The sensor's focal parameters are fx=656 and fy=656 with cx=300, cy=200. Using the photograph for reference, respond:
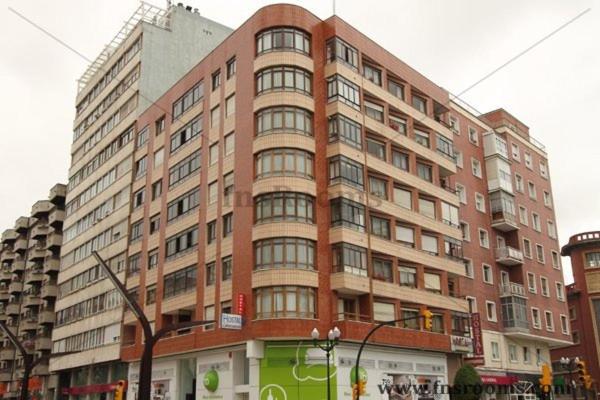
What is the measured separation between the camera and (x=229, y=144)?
42812mm

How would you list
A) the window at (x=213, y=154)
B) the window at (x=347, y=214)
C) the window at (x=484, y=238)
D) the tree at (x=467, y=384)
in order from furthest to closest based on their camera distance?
the window at (x=484, y=238) → the window at (x=213, y=154) → the tree at (x=467, y=384) → the window at (x=347, y=214)

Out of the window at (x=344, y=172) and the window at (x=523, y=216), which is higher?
the window at (x=523, y=216)

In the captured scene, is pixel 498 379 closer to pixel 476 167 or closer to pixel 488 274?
pixel 488 274

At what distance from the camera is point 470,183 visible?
5378cm

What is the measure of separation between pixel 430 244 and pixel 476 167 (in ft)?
41.6

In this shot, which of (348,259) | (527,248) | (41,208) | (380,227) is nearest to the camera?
(348,259)

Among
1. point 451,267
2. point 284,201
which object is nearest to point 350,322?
point 284,201

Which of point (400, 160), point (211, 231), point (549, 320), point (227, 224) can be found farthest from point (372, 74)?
point (549, 320)

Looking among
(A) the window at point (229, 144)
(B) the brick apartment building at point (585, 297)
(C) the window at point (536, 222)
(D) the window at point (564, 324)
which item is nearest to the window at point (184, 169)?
(A) the window at point (229, 144)

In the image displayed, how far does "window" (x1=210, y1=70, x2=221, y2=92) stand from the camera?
150 ft

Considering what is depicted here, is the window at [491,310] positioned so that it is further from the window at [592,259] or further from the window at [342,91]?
the window at [592,259]

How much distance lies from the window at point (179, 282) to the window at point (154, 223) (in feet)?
15.2

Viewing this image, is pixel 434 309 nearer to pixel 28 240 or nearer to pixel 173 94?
pixel 173 94

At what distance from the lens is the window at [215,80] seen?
45.8m
